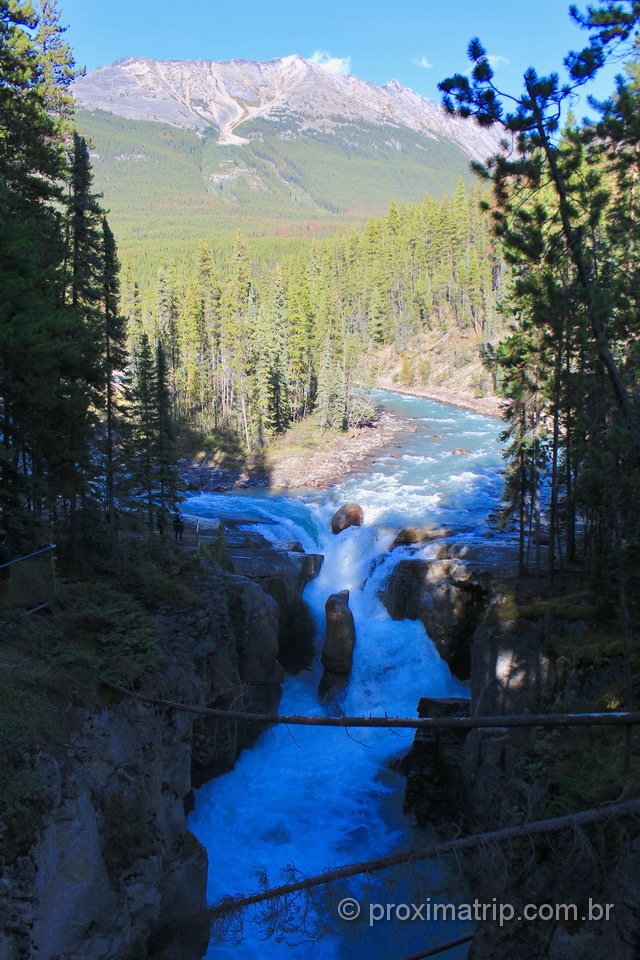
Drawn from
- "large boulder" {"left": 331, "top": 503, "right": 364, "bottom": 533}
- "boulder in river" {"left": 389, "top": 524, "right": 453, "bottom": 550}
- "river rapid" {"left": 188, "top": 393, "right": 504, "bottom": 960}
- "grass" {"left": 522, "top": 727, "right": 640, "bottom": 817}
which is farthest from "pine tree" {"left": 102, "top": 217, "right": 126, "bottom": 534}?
"large boulder" {"left": 331, "top": 503, "right": 364, "bottom": 533}

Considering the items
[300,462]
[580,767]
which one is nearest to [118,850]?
[580,767]

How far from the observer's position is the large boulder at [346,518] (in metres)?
32.3

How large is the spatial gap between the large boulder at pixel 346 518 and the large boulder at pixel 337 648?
7.29 m

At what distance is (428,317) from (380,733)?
7546 centimetres

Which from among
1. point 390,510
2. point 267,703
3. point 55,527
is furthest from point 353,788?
point 390,510

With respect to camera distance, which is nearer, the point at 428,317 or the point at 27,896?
the point at 27,896

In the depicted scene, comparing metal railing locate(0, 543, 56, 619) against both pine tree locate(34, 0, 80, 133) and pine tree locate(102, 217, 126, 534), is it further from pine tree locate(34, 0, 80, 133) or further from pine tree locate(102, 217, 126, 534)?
pine tree locate(34, 0, 80, 133)

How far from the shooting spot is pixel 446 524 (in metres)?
31.0

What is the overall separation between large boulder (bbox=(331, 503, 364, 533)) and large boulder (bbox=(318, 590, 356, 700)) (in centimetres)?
729

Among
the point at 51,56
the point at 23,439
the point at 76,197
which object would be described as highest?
the point at 51,56

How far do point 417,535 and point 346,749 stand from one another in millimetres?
10654

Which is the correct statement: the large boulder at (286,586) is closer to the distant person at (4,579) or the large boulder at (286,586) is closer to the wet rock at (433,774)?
the wet rock at (433,774)

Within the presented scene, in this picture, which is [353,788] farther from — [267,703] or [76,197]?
[76,197]

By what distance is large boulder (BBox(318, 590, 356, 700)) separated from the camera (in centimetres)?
2431
